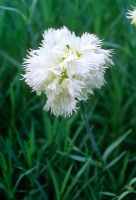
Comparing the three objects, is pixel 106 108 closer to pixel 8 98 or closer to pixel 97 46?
pixel 8 98

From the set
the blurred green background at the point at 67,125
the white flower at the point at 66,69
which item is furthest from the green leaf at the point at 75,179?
the white flower at the point at 66,69

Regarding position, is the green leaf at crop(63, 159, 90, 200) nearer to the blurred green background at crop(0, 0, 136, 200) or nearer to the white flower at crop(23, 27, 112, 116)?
the blurred green background at crop(0, 0, 136, 200)

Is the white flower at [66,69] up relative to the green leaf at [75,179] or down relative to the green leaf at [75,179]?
up

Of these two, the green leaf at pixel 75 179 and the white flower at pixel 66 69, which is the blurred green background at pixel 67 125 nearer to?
the green leaf at pixel 75 179

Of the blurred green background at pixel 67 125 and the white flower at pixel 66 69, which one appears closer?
the white flower at pixel 66 69

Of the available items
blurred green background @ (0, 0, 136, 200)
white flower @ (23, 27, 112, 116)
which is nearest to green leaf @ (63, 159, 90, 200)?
blurred green background @ (0, 0, 136, 200)

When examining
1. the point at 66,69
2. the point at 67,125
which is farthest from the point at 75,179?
the point at 66,69

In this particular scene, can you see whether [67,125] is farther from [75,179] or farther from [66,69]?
[66,69]
